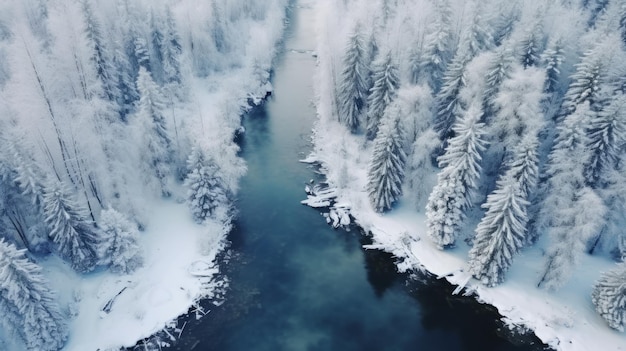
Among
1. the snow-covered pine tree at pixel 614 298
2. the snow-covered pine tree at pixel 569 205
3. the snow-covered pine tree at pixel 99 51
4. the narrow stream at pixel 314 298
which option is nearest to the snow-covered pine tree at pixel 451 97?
the snow-covered pine tree at pixel 569 205

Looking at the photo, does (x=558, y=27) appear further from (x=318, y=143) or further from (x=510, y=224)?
(x=318, y=143)

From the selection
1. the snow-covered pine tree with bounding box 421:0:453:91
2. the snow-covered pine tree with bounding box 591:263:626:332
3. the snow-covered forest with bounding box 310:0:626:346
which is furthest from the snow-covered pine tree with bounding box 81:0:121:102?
the snow-covered pine tree with bounding box 591:263:626:332

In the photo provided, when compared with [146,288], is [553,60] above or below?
above

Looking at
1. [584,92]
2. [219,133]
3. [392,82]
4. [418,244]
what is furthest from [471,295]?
[219,133]

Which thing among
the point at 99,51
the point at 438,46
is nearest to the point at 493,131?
the point at 438,46

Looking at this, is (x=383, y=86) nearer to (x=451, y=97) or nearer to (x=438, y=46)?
(x=438, y=46)

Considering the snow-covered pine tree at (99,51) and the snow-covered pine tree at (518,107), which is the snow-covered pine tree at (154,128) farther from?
the snow-covered pine tree at (518,107)

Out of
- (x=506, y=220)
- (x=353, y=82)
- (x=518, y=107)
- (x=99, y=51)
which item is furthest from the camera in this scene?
(x=353, y=82)
